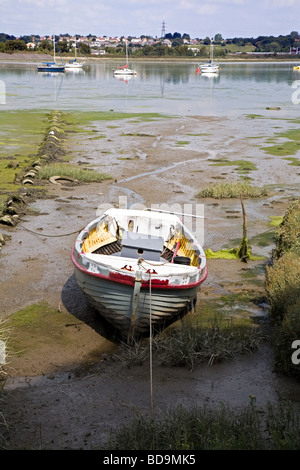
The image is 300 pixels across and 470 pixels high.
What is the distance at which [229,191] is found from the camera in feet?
66.1

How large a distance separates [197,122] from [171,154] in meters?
13.9

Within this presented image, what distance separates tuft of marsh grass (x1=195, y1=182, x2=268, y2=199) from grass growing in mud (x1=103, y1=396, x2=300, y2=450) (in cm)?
1292

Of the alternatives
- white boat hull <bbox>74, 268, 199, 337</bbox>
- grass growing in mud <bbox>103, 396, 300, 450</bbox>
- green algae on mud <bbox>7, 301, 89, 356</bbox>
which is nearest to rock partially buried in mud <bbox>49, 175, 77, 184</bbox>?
green algae on mud <bbox>7, 301, 89, 356</bbox>

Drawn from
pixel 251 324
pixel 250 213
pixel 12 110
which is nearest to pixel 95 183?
pixel 250 213

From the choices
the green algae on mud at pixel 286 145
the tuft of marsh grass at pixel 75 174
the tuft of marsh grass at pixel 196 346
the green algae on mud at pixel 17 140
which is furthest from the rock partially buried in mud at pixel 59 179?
the tuft of marsh grass at pixel 196 346

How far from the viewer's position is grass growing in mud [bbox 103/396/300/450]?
6.59 m

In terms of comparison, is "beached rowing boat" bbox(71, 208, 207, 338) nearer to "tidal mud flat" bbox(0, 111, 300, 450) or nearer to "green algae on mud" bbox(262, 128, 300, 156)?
"tidal mud flat" bbox(0, 111, 300, 450)

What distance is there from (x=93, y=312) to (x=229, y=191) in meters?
9.64

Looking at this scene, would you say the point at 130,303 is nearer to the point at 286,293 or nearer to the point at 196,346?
the point at 196,346

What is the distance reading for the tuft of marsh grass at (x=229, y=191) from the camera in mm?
19984

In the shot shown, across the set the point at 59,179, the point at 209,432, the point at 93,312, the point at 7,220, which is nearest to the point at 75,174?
the point at 59,179

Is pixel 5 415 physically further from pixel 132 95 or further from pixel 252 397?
pixel 132 95

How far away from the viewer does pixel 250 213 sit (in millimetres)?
18375

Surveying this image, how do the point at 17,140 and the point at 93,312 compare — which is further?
the point at 17,140
